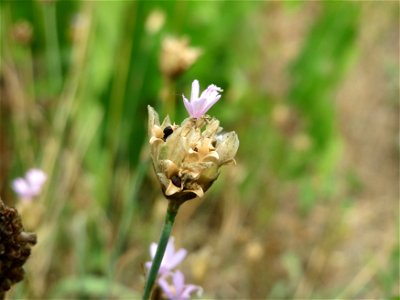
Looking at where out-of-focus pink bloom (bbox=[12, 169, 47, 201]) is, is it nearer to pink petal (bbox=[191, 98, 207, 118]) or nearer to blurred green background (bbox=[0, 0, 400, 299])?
blurred green background (bbox=[0, 0, 400, 299])

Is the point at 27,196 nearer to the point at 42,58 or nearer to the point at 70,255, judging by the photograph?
the point at 70,255

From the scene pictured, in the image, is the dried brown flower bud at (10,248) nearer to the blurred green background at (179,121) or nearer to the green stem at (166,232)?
the green stem at (166,232)

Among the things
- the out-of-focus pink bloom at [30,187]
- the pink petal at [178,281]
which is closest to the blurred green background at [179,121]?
the out-of-focus pink bloom at [30,187]

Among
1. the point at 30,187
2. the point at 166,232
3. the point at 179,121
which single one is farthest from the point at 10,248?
the point at 179,121

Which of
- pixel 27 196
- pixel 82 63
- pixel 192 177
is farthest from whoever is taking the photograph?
pixel 82 63

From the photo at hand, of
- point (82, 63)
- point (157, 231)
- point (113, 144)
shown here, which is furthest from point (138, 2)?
point (157, 231)

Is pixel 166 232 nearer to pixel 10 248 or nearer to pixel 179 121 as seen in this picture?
pixel 10 248
